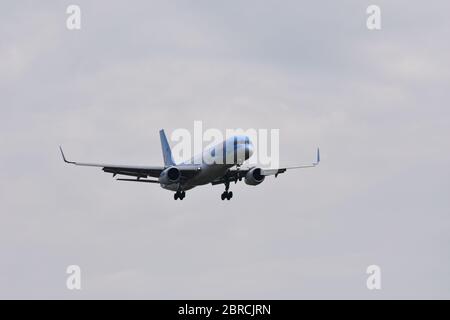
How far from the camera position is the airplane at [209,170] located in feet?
284

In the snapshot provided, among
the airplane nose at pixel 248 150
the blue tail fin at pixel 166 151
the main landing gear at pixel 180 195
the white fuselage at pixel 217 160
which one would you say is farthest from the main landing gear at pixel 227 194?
the blue tail fin at pixel 166 151

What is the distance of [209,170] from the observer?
88.9 m

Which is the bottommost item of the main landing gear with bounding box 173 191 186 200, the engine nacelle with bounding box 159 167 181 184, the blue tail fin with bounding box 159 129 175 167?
the main landing gear with bounding box 173 191 186 200

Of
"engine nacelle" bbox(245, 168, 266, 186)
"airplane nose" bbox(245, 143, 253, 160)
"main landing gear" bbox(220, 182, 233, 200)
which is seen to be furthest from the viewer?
"main landing gear" bbox(220, 182, 233, 200)

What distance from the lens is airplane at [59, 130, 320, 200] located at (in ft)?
284

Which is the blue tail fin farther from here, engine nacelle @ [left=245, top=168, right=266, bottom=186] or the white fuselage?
the white fuselage

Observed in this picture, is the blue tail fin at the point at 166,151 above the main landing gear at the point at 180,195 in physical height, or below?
above

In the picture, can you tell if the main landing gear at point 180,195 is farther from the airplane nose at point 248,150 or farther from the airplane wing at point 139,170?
the airplane nose at point 248,150

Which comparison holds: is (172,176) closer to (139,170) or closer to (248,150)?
(139,170)

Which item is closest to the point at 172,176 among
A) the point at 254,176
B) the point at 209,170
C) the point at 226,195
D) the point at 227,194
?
the point at 209,170

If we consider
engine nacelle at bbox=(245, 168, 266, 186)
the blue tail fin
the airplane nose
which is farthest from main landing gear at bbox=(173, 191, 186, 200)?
the blue tail fin

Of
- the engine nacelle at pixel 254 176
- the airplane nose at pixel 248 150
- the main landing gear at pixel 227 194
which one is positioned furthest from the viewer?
the main landing gear at pixel 227 194
